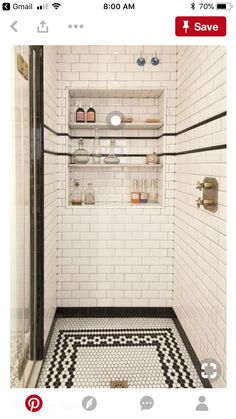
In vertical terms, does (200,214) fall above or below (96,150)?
below

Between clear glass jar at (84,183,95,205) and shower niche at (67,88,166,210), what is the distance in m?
0.03

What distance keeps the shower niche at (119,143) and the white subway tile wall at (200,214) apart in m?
0.29

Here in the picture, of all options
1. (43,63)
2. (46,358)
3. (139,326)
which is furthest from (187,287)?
(43,63)

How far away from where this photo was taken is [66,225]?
239 cm

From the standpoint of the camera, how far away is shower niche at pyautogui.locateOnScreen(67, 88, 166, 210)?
8.09ft

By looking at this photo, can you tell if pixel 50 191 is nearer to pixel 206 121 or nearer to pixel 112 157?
pixel 112 157

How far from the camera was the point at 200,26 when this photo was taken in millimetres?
567

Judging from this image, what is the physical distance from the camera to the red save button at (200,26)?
22.2 inches

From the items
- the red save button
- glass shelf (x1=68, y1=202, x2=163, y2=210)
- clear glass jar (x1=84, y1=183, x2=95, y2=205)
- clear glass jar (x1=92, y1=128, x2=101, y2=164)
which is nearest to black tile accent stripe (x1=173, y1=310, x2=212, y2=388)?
glass shelf (x1=68, y1=202, x2=163, y2=210)

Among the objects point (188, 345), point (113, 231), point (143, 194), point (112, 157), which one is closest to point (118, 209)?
point (113, 231)

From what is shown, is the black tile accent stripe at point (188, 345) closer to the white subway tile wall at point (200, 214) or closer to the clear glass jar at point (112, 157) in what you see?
the white subway tile wall at point (200, 214)

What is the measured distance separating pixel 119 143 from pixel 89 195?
437 millimetres
